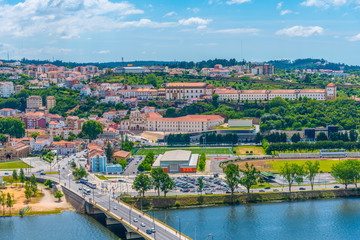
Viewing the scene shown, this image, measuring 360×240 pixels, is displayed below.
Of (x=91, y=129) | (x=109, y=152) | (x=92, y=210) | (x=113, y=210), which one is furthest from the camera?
(x=91, y=129)

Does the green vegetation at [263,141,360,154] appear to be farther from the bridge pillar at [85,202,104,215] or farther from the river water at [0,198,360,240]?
the bridge pillar at [85,202,104,215]

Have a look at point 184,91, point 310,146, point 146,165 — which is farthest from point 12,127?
point 310,146

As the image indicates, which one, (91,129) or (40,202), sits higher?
(91,129)

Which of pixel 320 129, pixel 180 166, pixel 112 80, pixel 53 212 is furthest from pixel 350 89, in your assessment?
pixel 53 212

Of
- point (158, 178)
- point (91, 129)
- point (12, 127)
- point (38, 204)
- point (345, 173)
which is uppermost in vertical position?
point (12, 127)

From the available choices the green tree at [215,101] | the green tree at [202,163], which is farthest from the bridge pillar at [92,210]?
the green tree at [215,101]

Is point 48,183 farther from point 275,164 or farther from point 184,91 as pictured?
point 184,91

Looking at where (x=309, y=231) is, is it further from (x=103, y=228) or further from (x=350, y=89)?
(x=350, y=89)
